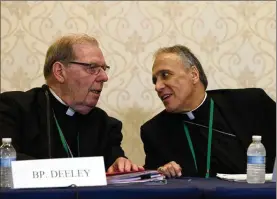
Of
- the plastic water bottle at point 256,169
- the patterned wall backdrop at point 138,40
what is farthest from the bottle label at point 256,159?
the patterned wall backdrop at point 138,40

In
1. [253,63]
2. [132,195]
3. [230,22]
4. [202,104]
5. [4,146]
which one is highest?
[230,22]

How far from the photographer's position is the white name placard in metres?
2.00

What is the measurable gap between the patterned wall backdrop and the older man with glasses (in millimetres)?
517

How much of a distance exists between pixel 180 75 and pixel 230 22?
681 mm

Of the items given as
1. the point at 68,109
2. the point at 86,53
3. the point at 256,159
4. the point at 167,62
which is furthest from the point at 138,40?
the point at 256,159

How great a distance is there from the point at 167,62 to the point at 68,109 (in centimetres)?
65

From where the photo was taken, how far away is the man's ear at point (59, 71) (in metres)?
3.16

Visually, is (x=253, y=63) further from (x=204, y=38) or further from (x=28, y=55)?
(x=28, y=55)

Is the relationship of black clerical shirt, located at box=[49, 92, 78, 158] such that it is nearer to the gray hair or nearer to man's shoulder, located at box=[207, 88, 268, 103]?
the gray hair

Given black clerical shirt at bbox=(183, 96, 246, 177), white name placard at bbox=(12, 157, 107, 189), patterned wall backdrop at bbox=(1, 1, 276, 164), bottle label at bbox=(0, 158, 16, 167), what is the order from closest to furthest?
white name placard at bbox=(12, 157, 107, 189) < bottle label at bbox=(0, 158, 16, 167) < black clerical shirt at bbox=(183, 96, 246, 177) < patterned wall backdrop at bbox=(1, 1, 276, 164)

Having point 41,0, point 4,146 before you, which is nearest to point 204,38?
point 41,0

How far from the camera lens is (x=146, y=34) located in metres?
3.78

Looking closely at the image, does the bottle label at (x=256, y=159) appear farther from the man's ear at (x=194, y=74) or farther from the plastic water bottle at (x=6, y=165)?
the man's ear at (x=194, y=74)

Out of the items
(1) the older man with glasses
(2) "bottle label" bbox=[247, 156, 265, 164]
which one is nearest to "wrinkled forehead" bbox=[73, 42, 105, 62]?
(1) the older man with glasses
